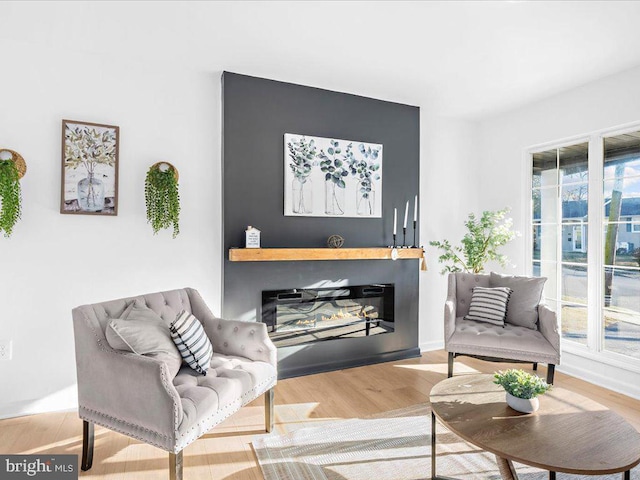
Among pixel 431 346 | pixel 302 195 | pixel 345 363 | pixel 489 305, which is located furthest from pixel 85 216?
pixel 431 346

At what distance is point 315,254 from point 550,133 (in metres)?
2.58

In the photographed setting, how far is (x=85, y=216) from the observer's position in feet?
9.32

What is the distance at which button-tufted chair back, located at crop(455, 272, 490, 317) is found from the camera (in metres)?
3.51

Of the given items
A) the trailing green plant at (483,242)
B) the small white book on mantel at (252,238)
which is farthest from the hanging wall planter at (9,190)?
the trailing green plant at (483,242)

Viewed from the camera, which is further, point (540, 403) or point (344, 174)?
point (344, 174)

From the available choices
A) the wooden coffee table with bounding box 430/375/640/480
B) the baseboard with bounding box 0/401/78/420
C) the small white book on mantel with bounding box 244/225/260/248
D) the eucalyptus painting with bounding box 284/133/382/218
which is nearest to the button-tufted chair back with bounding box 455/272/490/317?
the eucalyptus painting with bounding box 284/133/382/218

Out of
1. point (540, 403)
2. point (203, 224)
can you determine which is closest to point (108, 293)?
point (203, 224)

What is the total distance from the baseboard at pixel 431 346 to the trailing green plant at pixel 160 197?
2.77m

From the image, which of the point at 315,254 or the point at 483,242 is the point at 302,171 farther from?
the point at 483,242

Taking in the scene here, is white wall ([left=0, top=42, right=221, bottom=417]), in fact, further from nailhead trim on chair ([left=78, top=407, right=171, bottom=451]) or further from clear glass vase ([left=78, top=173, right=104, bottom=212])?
nailhead trim on chair ([left=78, top=407, right=171, bottom=451])

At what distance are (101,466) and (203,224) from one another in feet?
5.75

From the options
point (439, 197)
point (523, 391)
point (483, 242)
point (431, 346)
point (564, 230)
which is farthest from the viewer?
point (439, 197)

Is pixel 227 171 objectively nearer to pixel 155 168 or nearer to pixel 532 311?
pixel 155 168

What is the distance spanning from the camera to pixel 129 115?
2.96 m
